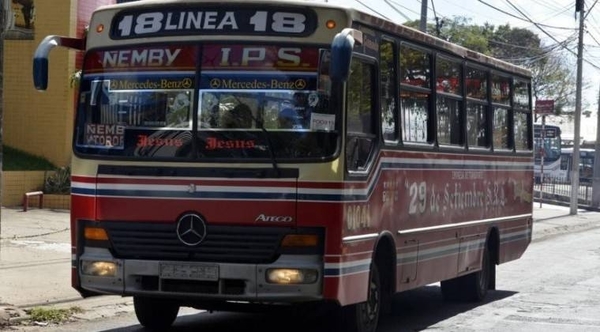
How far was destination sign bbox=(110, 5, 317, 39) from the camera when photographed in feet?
32.2

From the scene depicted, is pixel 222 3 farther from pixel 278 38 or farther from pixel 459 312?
pixel 459 312

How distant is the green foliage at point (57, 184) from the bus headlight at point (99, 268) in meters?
14.3

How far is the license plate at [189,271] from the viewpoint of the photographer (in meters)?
9.61

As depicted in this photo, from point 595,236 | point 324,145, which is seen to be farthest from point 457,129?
point 595,236

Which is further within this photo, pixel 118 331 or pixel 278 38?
pixel 118 331

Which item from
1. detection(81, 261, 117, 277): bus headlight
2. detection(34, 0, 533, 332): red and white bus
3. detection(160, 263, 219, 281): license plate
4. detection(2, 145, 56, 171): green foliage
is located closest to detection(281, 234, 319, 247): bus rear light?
detection(34, 0, 533, 332): red and white bus

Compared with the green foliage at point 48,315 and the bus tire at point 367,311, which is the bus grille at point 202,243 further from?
the green foliage at point 48,315

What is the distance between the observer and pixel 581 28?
41.5m

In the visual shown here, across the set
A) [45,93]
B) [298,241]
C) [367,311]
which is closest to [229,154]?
[298,241]

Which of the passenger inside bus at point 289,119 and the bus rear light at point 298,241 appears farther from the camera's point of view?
the passenger inside bus at point 289,119

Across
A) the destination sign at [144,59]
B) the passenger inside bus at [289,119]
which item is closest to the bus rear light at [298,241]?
the passenger inside bus at [289,119]

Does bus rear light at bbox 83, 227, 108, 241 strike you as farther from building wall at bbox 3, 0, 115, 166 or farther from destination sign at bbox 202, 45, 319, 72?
building wall at bbox 3, 0, 115, 166

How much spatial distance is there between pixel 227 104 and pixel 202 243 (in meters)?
1.18

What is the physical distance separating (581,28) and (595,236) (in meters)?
12.9
